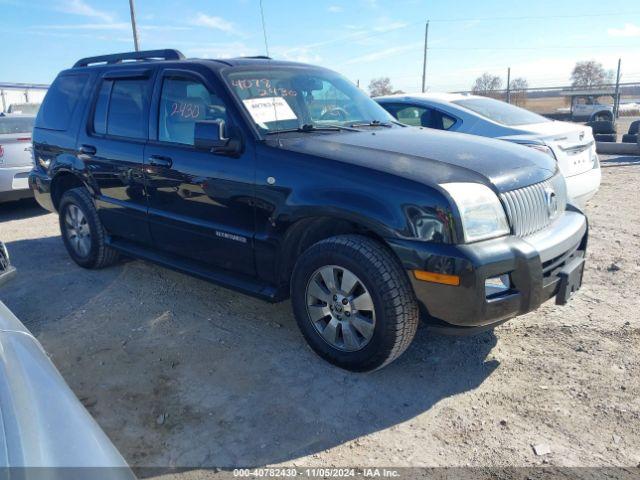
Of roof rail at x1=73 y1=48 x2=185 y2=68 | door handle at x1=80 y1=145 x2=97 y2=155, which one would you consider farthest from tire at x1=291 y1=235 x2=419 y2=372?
door handle at x1=80 y1=145 x2=97 y2=155

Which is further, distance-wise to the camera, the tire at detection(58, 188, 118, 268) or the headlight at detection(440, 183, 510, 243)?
the tire at detection(58, 188, 118, 268)

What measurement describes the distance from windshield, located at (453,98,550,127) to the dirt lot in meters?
2.49

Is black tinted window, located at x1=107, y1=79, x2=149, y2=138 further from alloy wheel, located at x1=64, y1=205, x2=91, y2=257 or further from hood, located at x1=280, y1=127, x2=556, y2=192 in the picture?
hood, located at x1=280, y1=127, x2=556, y2=192

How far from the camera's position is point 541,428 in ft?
8.79

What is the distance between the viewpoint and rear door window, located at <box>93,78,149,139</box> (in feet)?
13.9

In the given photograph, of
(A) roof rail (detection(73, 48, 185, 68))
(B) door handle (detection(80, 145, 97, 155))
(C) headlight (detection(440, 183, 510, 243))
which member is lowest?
(C) headlight (detection(440, 183, 510, 243))

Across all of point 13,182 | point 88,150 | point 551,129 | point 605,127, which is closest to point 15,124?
point 13,182

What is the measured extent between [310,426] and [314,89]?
2580 millimetres

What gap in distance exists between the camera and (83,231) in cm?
514

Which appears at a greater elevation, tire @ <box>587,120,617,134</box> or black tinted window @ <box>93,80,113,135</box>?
black tinted window @ <box>93,80,113,135</box>

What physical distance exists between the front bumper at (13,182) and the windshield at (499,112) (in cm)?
608

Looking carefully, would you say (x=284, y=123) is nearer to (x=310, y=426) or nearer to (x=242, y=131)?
(x=242, y=131)

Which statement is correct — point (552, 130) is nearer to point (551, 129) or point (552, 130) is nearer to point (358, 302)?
point (551, 129)

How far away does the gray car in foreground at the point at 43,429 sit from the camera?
1.35 m
